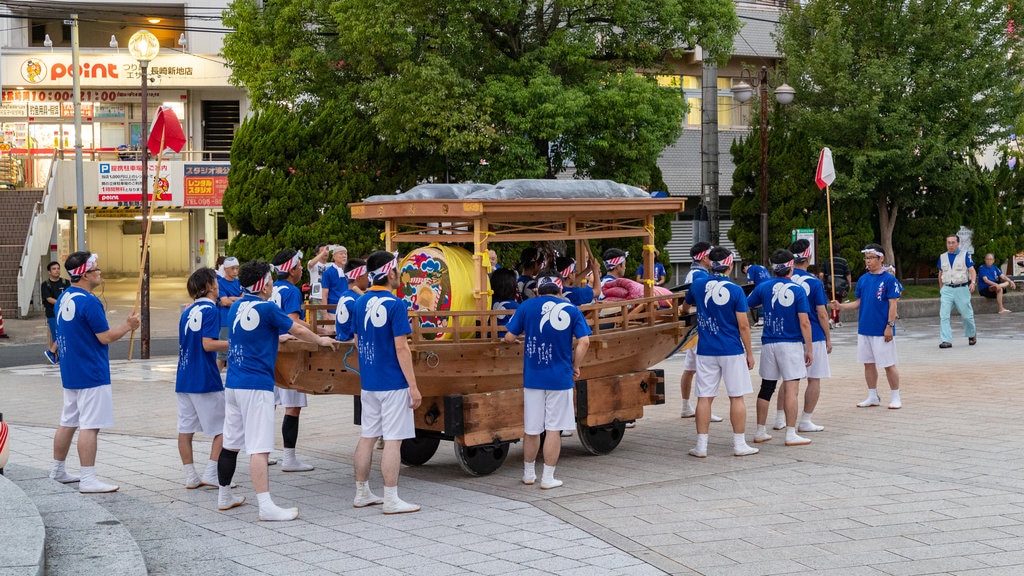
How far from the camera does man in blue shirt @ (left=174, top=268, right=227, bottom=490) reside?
9.37 metres

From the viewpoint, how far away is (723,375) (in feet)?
35.6

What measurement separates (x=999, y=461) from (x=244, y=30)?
1889cm

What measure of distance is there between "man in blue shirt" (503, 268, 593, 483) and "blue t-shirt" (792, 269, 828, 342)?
10.3ft

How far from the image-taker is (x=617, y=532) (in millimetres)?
8023

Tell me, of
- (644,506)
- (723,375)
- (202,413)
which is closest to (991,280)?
(723,375)

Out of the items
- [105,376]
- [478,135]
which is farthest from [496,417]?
[478,135]

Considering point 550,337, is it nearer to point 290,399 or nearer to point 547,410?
point 547,410

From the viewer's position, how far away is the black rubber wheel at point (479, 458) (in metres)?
9.98

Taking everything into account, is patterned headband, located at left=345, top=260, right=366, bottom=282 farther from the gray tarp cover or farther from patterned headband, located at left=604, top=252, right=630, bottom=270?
patterned headband, located at left=604, top=252, right=630, bottom=270

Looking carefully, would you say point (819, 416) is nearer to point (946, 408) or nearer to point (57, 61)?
point (946, 408)

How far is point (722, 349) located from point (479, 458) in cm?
246

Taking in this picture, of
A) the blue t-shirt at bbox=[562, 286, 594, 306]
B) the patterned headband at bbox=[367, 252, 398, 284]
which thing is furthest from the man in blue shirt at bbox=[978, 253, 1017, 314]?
the patterned headband at bbox=[367, 252, 398, 284]

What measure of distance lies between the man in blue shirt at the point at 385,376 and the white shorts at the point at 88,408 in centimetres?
217

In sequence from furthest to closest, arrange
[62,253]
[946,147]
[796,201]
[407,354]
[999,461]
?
[62,253] → [796,201] → [946,147] → [999,461] → [407,354]
